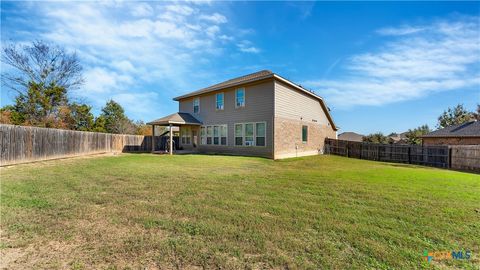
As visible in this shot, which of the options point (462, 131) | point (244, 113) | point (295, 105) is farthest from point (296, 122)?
point (462, 131)

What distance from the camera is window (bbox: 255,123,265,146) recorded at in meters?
15.3

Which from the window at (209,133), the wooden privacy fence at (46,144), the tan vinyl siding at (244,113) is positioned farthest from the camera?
the window at (209,133)

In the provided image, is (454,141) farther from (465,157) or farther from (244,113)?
(244,113)

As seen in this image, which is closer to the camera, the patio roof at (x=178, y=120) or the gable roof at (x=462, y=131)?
the patio roof at (x=178, y=120)

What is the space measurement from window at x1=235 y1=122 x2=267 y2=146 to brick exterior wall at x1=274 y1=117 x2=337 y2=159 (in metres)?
1.05

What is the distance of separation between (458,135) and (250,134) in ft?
73.5

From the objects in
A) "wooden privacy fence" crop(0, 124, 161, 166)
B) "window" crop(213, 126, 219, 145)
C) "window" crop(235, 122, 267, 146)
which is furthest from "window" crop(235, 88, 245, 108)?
"wooden privacy fence" crop(0, 124, 161, 166)

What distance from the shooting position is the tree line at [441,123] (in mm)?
34944

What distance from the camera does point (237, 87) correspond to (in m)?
16.9

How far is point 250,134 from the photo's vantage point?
52.8 ft

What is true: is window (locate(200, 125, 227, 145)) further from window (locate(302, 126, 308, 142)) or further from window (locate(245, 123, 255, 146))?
window (locate(302, 126, 308, 142))

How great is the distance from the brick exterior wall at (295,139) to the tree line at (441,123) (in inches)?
751

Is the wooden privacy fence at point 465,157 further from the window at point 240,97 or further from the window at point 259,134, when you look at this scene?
the window at point 240,97

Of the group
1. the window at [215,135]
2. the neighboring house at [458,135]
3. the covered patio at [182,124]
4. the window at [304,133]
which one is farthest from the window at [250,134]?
the neighboring house at [458,135]
